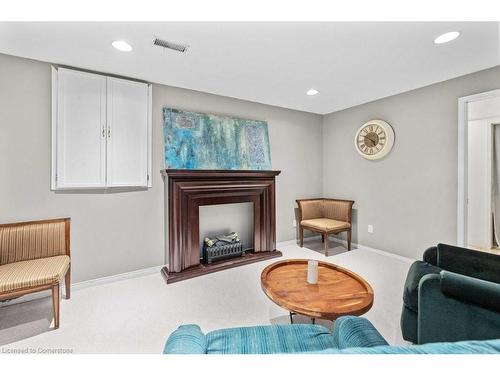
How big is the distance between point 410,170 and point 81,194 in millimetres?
4115

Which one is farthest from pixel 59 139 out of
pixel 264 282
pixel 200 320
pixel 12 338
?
pixel 264 282

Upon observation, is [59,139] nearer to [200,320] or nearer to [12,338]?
[12,338]

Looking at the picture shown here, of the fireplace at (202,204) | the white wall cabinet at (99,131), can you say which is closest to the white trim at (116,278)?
the fireplace at (202,204)

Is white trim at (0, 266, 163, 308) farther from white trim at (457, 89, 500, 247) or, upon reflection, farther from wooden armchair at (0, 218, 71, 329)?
white trim at (457, 89, 500, 247)

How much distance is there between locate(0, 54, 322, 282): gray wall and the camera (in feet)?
7.04

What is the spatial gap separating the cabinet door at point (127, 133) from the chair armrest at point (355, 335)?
8.20 feet

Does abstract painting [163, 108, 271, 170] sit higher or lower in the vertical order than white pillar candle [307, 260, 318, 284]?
higher

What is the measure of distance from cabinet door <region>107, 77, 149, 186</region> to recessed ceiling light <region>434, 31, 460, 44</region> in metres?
2.93

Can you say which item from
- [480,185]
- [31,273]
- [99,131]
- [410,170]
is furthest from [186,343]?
[480,185]

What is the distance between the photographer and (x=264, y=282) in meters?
1.75

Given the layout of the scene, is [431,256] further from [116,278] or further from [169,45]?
[116,278]

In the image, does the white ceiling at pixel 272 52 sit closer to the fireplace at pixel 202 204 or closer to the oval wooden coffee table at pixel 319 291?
the fireplace at pixel 202 204

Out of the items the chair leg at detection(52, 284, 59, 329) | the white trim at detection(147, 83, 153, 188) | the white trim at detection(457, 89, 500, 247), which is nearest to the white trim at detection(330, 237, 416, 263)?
the white trim at detection(457, 89, 500, 247)
